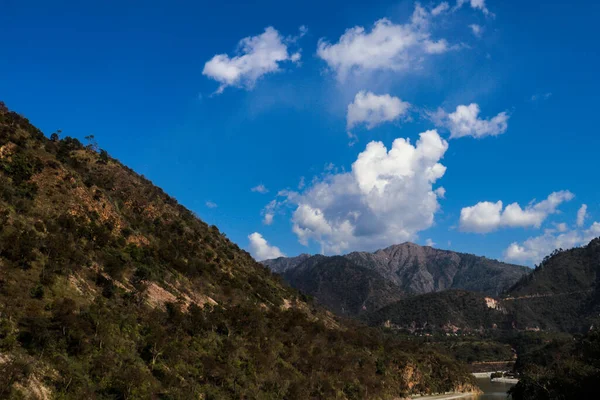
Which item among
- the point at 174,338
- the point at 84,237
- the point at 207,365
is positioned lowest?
the point at 207,365

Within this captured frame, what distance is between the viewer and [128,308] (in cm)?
4200

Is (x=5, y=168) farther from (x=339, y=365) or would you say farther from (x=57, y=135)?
(x=339, y=365)

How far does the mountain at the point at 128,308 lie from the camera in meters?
30.6

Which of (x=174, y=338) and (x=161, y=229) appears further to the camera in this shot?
(x=161, y=229)

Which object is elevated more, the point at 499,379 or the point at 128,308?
the point at 128,308

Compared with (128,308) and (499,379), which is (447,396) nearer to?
(499,379)

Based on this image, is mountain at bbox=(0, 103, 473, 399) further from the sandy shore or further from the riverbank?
the riverbank

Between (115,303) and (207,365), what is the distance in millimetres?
10714

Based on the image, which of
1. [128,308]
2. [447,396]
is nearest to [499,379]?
[447,396]

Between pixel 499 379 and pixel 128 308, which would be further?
pixel 499 379

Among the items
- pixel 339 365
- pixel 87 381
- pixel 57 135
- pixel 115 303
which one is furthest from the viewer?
pixel 57 135

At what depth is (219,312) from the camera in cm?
5606

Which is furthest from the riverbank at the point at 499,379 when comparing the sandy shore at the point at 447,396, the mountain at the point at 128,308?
the mountain at the point at 128,308

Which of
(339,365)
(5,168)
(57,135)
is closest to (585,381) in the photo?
(339,365)
